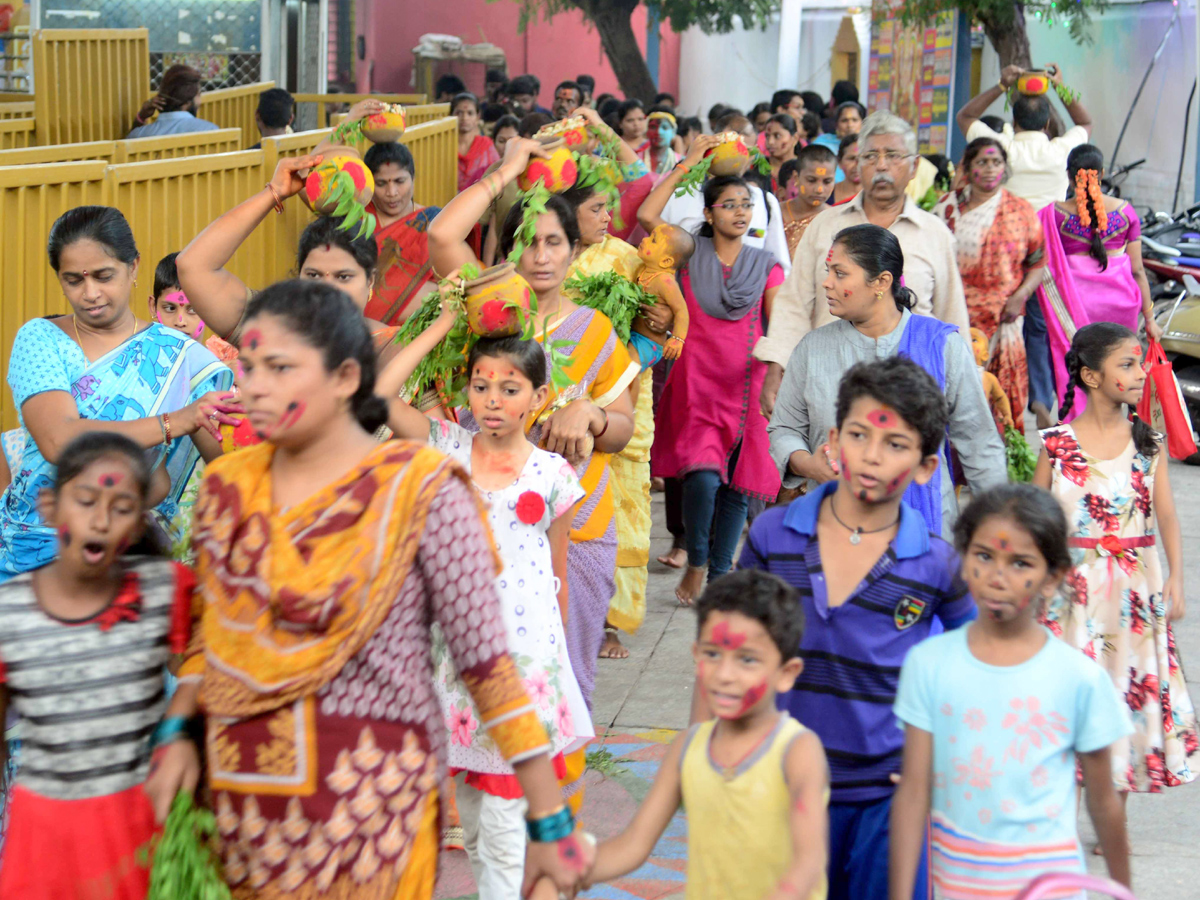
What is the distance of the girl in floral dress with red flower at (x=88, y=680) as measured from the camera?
280 centimetres

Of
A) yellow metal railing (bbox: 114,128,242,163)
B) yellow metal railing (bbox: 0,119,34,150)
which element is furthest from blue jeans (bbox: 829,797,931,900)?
yellow metal railing (bbox: 0,119,34,150)

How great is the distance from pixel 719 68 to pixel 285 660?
3027cm

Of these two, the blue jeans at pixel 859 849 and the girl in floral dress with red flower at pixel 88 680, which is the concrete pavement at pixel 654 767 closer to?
the blue jeans at pixel 859 849

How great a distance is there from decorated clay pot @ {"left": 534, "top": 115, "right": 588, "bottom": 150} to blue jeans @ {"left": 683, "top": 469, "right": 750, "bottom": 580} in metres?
2.34

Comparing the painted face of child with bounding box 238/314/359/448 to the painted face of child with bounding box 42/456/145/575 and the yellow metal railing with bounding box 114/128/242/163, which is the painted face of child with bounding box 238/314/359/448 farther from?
the yellow metal railing with bounding box 114/128/242/163

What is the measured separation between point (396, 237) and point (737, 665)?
13.2 ft

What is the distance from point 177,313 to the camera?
217 inches

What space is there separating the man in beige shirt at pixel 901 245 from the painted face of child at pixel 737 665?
8.85ft

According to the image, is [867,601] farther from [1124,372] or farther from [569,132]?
[569,132]

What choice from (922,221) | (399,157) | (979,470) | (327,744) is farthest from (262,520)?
(399,157)

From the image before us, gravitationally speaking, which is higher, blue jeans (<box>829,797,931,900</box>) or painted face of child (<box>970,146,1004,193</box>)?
painted face of child (<box>970,146,1004,193</box>)

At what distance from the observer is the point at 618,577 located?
19.9ft

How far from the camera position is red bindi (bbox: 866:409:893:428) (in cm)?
322

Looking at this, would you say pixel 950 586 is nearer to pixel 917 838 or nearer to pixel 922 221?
pixel 917 838
